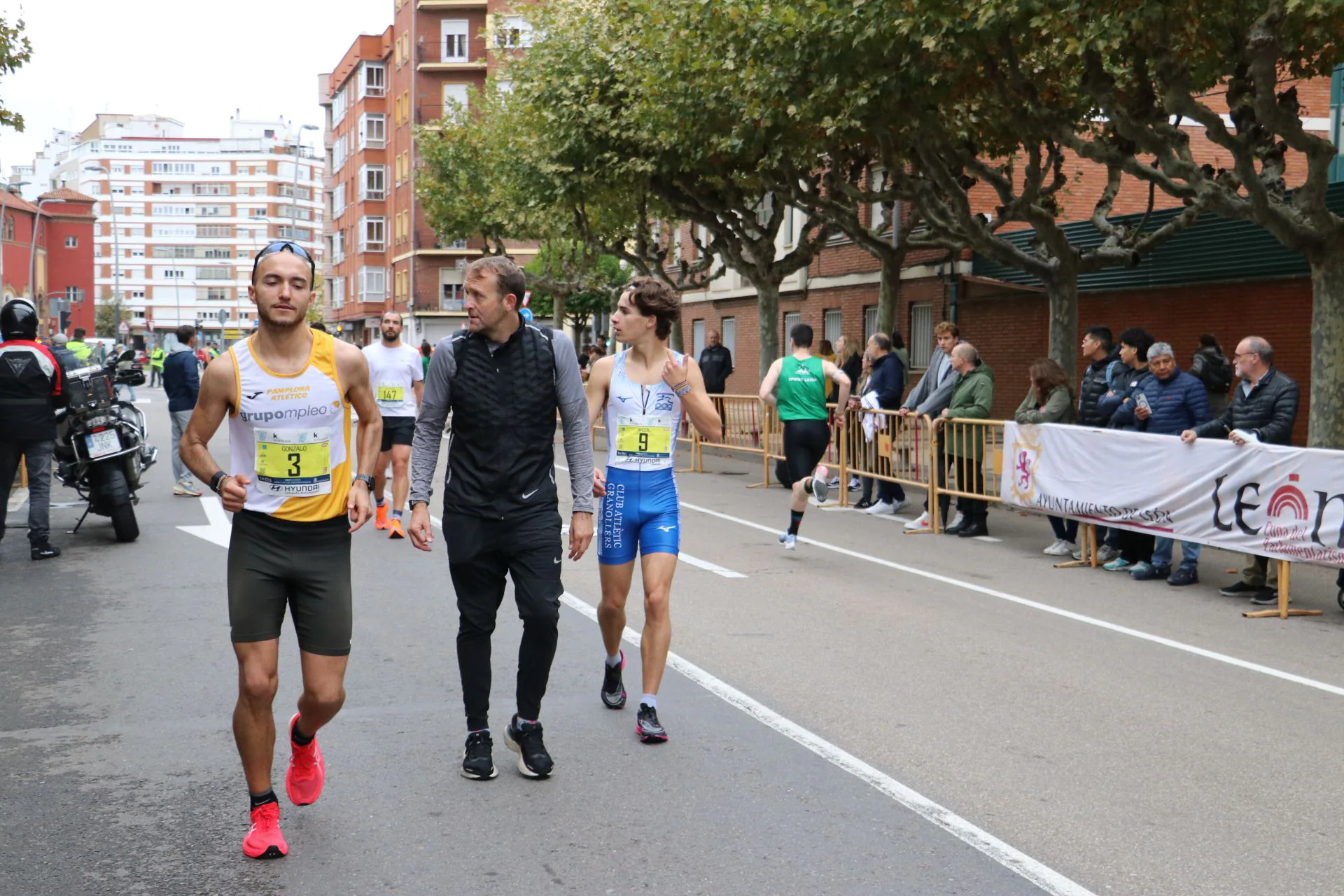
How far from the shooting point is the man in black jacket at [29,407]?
1117 centimetres

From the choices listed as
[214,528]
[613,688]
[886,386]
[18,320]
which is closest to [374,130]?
[886,386]

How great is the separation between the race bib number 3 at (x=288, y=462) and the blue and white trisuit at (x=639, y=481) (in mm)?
1729

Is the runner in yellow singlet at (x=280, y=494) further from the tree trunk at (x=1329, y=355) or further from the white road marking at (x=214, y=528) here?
the tree trunk at (x=1329, y=355)

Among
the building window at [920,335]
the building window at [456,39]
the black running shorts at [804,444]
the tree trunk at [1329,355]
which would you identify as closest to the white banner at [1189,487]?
the black running shorts at [804,444]

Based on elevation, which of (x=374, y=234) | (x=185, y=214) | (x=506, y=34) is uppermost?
(x=185, y=214)

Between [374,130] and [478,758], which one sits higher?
[374,130]

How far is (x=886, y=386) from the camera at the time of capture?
16.3 meters

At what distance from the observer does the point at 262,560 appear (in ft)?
15.4

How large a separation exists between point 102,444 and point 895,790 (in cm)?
876

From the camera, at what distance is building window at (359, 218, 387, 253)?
270 feet

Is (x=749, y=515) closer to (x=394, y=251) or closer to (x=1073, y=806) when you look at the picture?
(x=1073, y=806)

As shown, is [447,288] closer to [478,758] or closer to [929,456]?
Result: [929,456]

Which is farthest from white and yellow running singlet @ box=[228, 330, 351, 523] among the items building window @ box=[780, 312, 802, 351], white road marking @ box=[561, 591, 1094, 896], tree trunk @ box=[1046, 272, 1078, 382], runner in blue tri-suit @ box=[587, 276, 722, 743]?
building window @ box=[780, 312, 802, 351]

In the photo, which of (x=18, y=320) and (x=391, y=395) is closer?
(x=18, y=320)
